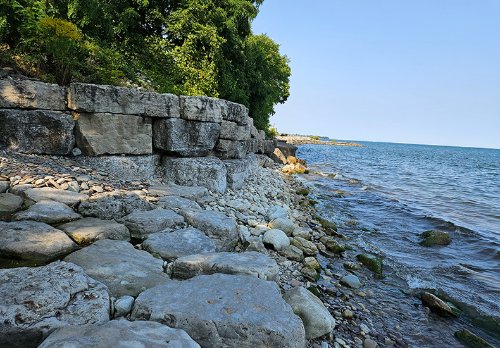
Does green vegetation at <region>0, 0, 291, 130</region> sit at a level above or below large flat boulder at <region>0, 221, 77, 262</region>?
above

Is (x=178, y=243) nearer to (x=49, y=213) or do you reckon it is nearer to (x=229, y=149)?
(x=49, y=213)

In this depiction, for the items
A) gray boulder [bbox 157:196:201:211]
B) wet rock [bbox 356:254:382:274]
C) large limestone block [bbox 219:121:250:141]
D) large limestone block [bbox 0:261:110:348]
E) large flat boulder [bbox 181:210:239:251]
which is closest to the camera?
large limestone block [bbox 0:261:110:348]

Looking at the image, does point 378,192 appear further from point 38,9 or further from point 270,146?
point 38,9

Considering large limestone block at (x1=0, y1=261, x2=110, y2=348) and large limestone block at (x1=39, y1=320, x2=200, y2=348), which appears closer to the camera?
large limestone block at (x1=39, y1=320, x2=200, y2=348)

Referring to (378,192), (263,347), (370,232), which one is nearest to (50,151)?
(263,347)

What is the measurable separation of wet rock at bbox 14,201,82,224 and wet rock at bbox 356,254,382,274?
5604mm

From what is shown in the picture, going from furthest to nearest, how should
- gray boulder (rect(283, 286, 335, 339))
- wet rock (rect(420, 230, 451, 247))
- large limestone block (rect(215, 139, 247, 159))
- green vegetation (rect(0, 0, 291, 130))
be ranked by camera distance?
1. large limestone block (rect(215, 139, 247, 159))
2. wet rock (rect(420, 230, 451, 247))
3. green vegetation (rect(0, 0, 291, 130))
4. gray boulder (rect(283, 286, 335, 339))

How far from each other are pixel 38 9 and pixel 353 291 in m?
9.83

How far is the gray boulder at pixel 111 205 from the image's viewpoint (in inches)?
185

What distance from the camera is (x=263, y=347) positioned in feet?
7.95

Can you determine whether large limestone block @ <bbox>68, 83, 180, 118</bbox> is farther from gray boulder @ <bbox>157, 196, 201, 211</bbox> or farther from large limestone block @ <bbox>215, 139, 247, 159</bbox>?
gray boulder @ <bbox>157, 196, 201, 211</bbox>

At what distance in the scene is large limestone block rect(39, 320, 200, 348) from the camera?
1.95 meters

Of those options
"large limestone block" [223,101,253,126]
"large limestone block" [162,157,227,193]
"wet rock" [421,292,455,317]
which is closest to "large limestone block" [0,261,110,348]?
"large limestone block" [162,157,227,193]

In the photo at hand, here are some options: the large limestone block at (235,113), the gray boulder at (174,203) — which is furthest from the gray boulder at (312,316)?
the large limestone block at (235,113)
